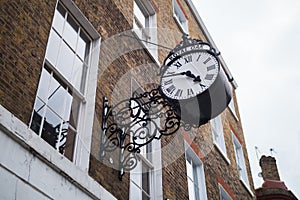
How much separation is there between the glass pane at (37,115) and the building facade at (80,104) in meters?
0.02

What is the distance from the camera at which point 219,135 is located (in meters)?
14.2

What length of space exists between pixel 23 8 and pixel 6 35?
71 cm

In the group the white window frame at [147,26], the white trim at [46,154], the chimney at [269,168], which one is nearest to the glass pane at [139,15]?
the white window frame at [147,26]

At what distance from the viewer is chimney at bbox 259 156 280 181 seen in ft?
66.5

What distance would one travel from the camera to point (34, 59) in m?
6.07

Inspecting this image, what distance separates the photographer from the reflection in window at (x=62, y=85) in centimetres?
624

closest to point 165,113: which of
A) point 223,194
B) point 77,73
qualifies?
point 77,73

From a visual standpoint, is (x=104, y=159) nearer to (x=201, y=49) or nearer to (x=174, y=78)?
(x=174, y=78)

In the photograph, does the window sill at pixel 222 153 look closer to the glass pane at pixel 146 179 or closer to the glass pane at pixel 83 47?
the glass pane at pixel 146 179

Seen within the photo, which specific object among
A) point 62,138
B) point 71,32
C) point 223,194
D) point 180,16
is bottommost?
point 62,138

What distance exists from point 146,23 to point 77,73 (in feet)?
16.5

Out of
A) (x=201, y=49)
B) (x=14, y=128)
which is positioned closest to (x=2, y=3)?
(x=14, y=128)

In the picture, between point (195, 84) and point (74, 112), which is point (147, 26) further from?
point (74, 112)

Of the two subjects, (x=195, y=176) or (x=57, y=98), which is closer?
(x=57, y=98)
